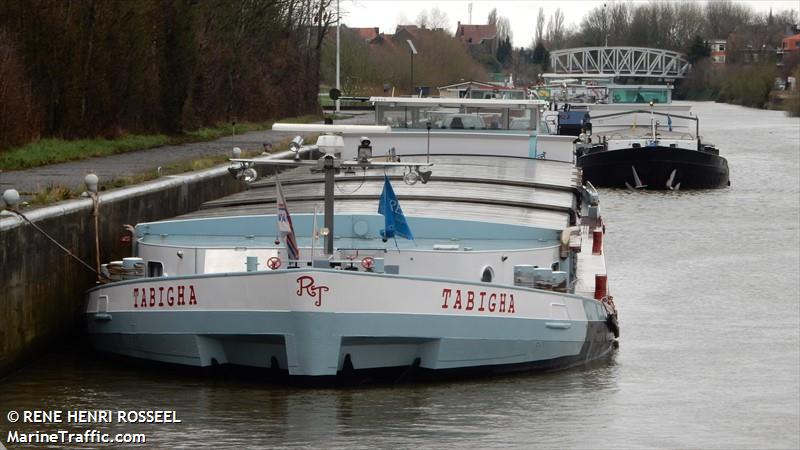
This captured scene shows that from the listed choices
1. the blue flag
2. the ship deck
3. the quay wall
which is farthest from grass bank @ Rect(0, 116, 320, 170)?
the blue flag

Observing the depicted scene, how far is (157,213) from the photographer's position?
66.7 feet

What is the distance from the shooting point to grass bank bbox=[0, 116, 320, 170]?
78.6 feet

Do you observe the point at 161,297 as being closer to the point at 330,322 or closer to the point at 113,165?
the point at 330,322

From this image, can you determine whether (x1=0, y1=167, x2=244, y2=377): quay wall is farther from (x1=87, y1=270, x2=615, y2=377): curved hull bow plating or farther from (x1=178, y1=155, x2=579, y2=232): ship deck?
(x1=178, y1=155, x2=579, y2=232): ship deck

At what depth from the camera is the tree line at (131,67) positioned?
27.1m

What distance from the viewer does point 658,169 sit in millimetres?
43219

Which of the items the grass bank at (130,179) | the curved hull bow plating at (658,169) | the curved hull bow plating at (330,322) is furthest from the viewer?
the curved hull bow plating at (658,169)

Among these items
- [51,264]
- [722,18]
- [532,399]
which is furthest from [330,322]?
[722,18]

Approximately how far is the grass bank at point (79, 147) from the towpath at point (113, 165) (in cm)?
23

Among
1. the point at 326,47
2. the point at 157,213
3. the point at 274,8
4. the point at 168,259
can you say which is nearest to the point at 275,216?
the point at 168,259

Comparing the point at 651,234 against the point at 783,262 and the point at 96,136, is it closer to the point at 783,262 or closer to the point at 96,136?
the point at 783,262

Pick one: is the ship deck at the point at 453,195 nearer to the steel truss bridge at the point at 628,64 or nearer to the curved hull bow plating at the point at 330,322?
the curved hull bow plating at the point at 330,322

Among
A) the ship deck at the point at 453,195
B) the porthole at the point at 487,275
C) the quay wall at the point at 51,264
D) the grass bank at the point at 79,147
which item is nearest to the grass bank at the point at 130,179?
the quay wall at the point at 51,264

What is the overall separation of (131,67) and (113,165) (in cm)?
→ 784
